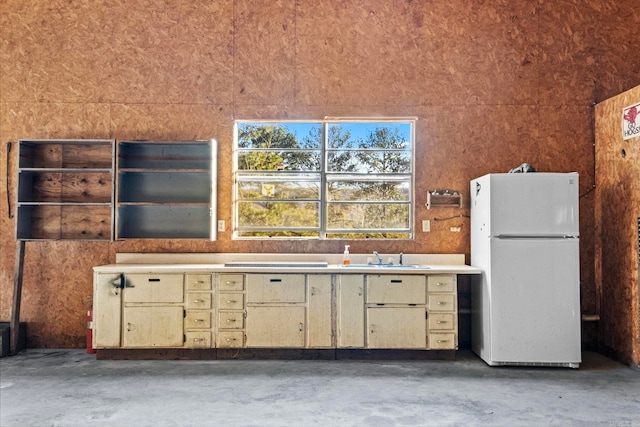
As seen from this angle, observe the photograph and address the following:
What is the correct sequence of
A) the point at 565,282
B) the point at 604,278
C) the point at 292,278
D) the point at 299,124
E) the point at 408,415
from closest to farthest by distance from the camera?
1. the point at 408,415
2. the point at 565,282
3. the point at 292,278
4. the point at 604,278
5. the point at 299,124

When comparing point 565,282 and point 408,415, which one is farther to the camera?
point 565,282

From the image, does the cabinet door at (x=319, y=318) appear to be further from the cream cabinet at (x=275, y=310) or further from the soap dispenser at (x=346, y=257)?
the soap dispenser at (x=346, y=257)

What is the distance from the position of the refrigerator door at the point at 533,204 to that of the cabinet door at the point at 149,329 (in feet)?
9.29

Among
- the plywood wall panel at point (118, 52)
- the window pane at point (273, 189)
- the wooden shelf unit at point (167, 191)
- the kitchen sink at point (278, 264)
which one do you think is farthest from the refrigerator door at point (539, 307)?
the plywood wall panel at point (118, 52)

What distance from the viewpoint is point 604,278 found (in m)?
4.65

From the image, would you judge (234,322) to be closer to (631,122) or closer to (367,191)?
(367,191)

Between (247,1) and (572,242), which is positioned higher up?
(247,1)

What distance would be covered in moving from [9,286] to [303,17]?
3945mm

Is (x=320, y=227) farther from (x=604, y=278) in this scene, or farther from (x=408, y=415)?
(x=604, y=278)

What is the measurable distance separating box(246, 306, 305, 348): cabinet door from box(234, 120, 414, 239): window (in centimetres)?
94

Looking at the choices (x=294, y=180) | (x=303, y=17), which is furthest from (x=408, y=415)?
(x=303, y=17)

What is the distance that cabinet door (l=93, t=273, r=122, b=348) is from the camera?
4227mm

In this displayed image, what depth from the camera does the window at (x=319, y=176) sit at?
4957 mm

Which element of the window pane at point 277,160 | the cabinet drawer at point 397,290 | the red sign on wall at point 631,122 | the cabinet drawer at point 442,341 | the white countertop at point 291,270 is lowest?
the cabinet drawer at point 442,341
